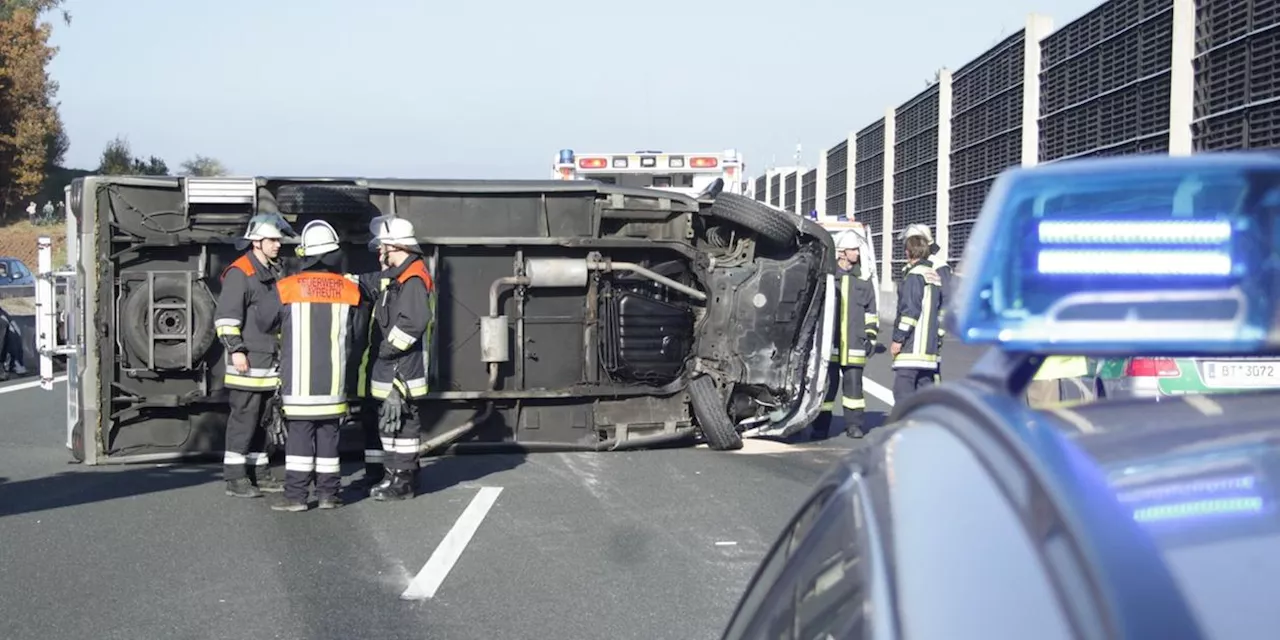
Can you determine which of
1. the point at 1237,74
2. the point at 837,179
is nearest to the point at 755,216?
the point at 1237,74

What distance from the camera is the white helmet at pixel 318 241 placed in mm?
7598

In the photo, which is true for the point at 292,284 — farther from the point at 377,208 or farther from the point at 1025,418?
the point at 1025,418

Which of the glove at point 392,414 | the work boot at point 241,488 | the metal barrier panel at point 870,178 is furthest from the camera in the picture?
the metal barrier panel at point 870,178

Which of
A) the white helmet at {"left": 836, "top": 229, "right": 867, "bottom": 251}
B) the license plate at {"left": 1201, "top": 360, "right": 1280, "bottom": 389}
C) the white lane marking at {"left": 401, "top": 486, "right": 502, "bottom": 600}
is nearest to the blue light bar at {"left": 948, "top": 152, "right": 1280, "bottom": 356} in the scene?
the license plate at {"left": 1201, "top": 360, "right": 1280, "bottom": 389}

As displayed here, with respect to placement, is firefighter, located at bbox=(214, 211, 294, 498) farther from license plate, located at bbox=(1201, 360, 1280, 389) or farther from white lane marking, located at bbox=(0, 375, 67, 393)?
white lane marking, located at bbox=(0, 375, 67, 393)

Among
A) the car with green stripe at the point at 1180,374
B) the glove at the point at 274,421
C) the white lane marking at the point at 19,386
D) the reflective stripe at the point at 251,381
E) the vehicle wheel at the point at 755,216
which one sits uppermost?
the vehicle wheel at the point at 755,216

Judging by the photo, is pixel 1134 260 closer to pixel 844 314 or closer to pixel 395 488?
pixel 395 488

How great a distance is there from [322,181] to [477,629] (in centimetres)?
444

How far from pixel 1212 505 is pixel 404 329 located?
269 inches

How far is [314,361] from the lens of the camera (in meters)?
7.58

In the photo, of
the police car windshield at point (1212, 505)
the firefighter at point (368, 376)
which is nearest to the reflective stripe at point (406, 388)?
the firefighter at point (368, 376)

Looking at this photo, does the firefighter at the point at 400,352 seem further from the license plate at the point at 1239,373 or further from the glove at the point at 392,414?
the license plate at the point at 1239,373

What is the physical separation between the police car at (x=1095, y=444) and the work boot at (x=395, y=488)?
21.3 ft

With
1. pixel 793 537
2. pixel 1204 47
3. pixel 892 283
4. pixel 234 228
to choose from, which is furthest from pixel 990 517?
pixel 892 283
